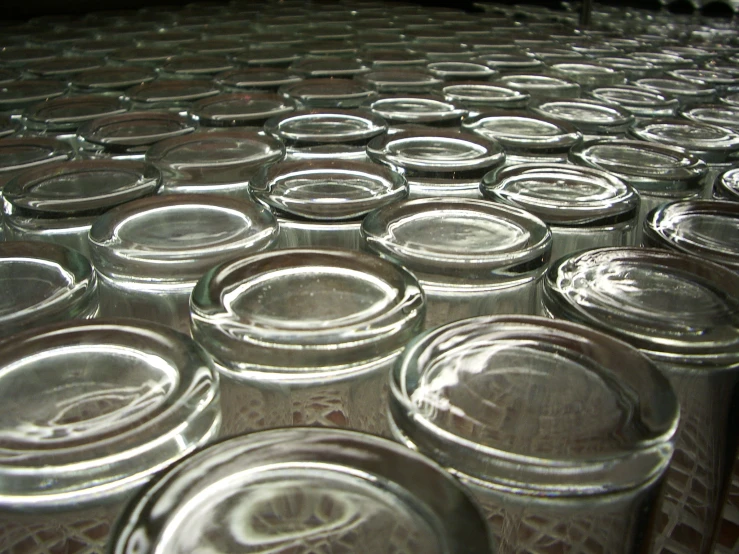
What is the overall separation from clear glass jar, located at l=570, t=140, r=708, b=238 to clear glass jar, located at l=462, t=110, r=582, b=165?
14mm

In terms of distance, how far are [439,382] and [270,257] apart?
0.37 ft

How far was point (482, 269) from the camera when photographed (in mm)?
285

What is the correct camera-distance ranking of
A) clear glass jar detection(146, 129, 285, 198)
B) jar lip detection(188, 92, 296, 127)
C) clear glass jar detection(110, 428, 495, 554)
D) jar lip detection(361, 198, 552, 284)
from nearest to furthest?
clear glass jar detection(110, 428, 495, 554), jar lip detection(361, 198, 552, 284), clear glass jar detection(146, 129, 285, 198), jar lip detection(188, 92, 296, 127)

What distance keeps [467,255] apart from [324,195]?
0.39ft

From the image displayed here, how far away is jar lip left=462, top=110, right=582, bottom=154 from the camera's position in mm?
483

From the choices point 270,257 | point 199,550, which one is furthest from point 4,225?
point 199,550

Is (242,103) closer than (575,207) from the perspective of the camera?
No

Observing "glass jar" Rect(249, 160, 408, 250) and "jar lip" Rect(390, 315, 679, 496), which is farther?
"glass jar" Rect(249, 160, 408, 250)

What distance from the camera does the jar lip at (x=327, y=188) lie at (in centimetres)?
35

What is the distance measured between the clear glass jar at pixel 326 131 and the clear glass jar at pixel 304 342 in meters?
0.21

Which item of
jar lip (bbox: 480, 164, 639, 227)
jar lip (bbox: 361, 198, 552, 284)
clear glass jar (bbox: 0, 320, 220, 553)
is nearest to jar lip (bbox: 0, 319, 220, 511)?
clear glass jar (bbox: 0, 320, 220, 553)

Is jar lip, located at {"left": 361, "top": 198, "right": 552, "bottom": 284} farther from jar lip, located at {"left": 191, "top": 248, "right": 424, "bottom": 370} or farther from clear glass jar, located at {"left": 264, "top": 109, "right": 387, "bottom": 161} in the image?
clear glass jar, located at {"left": 264, "top": 109, "right": 387, "bottom": 161}

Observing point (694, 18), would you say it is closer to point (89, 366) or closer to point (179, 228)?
point (179, 228)

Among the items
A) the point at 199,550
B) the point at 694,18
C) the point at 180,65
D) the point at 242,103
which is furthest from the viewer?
the point at 694,18
